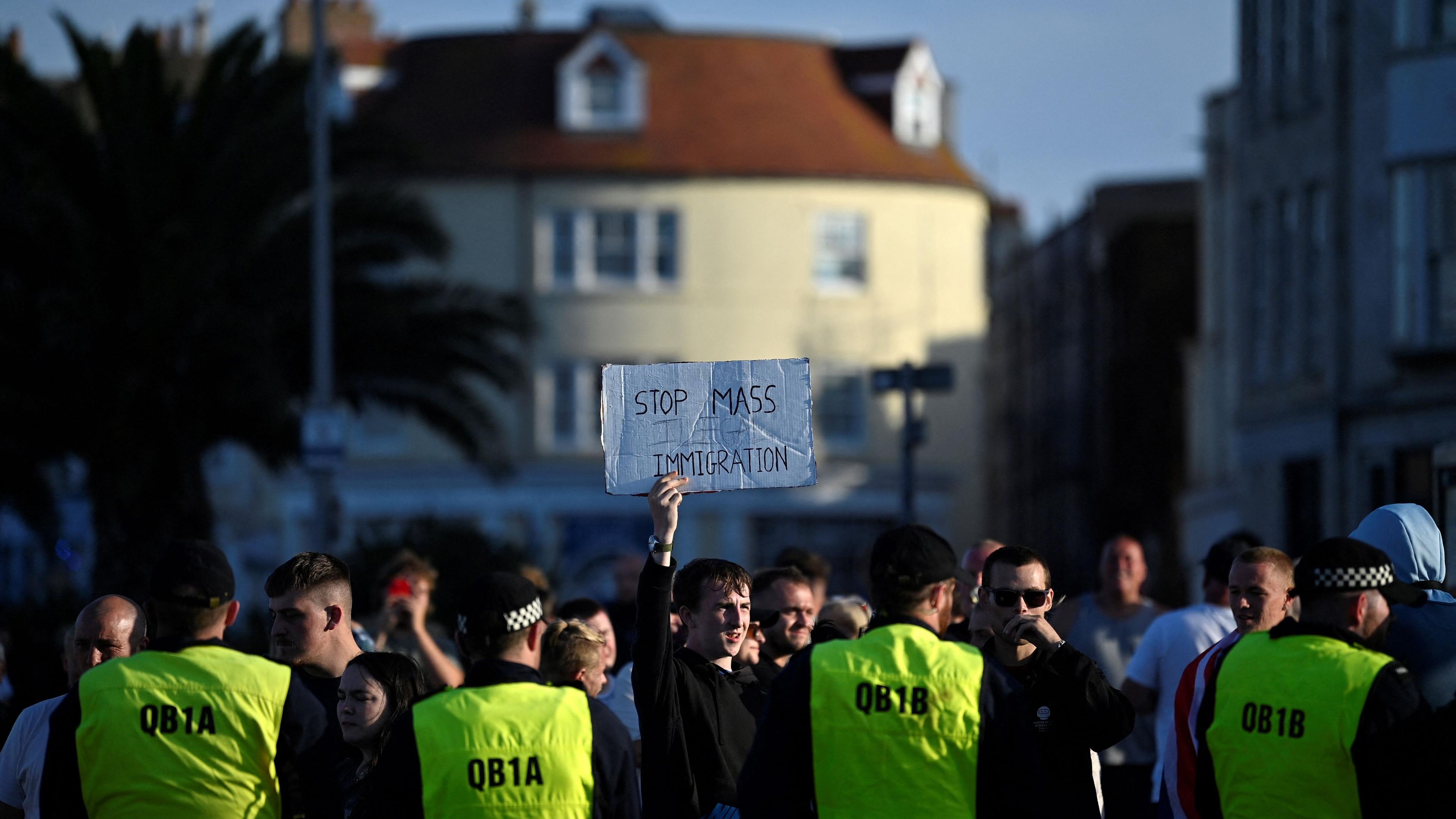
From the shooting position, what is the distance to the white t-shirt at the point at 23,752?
6328 mm

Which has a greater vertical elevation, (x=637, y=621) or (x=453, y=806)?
(x=637, y=621)

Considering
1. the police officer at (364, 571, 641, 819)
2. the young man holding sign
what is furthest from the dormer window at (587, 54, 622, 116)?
the police officer at (364, 571, 641, 819)

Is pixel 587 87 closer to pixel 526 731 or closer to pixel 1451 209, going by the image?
pixel 1451 209

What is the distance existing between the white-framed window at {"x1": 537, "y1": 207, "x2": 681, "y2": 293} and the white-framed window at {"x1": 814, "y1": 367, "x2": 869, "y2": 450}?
3.52m

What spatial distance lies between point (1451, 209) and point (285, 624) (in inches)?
716

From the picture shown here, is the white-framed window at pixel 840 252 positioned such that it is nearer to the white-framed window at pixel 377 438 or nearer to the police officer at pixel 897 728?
the white-framed window at pixel 377 438

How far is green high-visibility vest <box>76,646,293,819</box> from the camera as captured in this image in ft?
18.1

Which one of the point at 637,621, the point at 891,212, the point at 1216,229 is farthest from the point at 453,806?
the point at 891,212

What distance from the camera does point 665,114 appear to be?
40.4 metres

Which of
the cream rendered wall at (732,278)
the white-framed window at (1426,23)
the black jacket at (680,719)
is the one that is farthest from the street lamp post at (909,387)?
the cream rendered wall at (732,278)

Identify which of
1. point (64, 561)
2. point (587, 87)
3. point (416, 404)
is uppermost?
point (587, 87)

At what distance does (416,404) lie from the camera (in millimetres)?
24141

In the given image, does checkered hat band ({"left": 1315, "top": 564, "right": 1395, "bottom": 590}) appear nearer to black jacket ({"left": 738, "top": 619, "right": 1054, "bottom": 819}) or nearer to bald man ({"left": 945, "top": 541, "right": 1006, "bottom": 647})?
black jacket ({"left": 738, "top": 619, "right": 1054, "bottom": 819})

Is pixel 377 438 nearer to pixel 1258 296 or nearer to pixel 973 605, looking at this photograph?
pixel 1258 296
